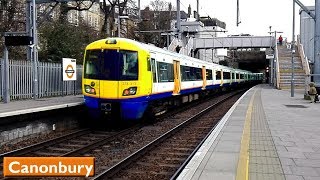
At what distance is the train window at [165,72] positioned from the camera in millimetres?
15852

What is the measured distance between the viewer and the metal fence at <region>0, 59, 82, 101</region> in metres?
16.9

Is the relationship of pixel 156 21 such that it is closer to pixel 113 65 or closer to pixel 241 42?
pixel 241 42

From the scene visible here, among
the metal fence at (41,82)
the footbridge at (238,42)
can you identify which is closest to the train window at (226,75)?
the footbridge at (238,42)

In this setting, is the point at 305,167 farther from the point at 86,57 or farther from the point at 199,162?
the point at 86,57

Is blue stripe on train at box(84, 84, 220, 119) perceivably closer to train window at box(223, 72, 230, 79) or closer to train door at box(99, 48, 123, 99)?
train door at box(99, 48, 123, 99)

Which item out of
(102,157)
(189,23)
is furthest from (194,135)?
(189,23)

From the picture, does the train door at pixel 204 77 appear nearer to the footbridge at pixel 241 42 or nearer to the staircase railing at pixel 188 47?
the staircase railing at pixel 188 47

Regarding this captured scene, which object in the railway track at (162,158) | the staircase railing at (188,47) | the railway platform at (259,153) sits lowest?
the railway track at (162,158)

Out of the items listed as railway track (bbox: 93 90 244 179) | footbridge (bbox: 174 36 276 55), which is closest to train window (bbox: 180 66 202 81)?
railway track (bbox: 93 90 244 179)

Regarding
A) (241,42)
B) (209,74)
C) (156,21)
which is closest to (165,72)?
(209,74)

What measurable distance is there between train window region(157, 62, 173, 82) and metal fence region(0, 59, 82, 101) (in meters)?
5.82

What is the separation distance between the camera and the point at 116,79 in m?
13.2

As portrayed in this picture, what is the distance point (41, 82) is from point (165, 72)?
6.09m

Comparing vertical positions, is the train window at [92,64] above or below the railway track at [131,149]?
above
